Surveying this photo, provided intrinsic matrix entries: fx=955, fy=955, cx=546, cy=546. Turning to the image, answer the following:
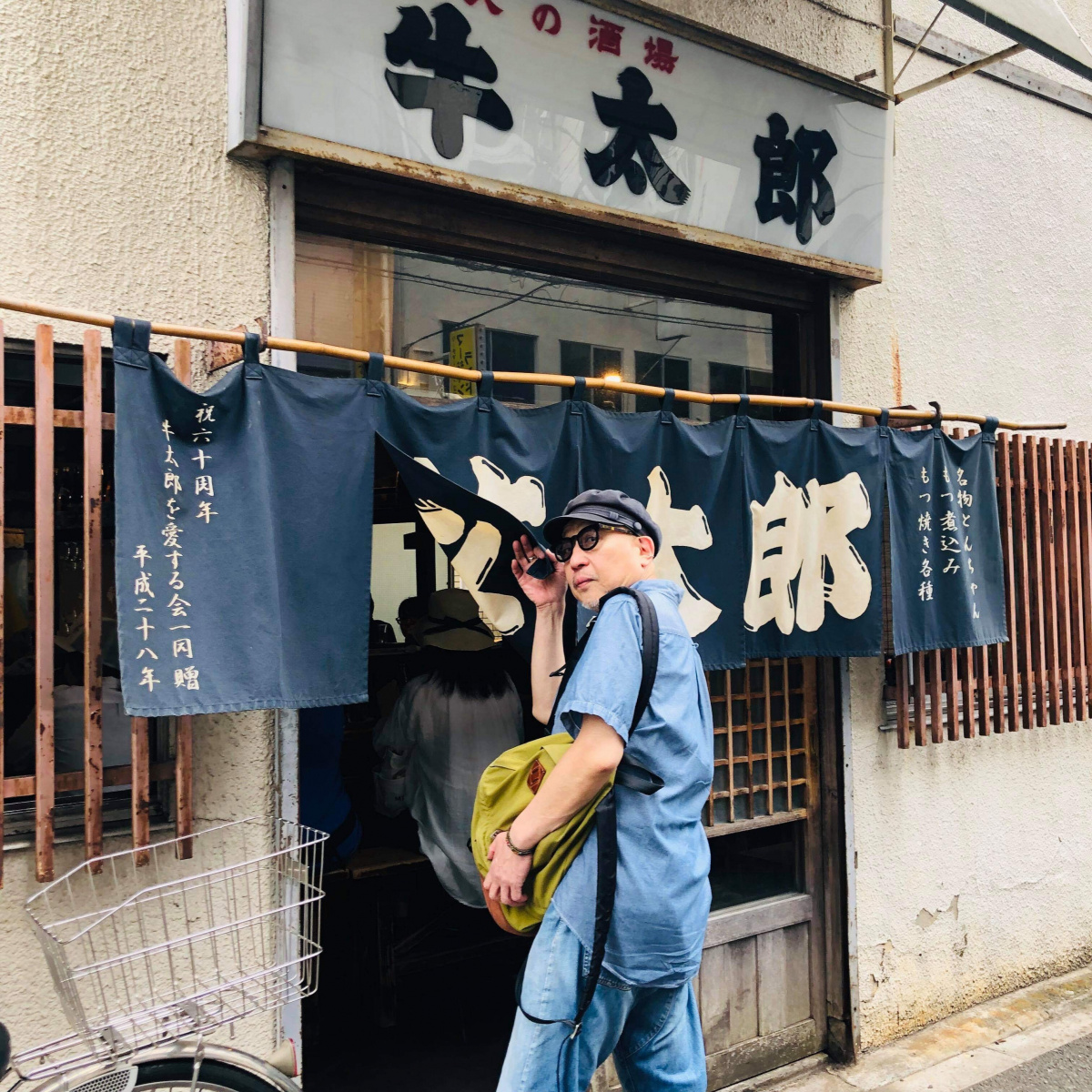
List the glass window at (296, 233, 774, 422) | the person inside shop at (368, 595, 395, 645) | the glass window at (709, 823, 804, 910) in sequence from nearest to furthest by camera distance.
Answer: the glass window at (296, 233, 774, 422), the glass window at (709, 823, 804, 910), the person inside shop at (368, 595, 395, 645)

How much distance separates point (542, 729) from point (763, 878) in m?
1.49

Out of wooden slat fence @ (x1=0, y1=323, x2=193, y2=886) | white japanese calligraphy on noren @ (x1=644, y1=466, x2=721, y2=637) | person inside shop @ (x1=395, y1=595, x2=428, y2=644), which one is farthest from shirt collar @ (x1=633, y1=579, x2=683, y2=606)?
person inside shop @ (x1=395, y1=595, x2=428, y2=644)

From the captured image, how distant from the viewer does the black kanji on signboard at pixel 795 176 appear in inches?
193

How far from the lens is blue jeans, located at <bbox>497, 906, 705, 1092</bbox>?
2.97 meters

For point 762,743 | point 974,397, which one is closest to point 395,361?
point 762,743

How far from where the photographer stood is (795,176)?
Answer: 5.00m

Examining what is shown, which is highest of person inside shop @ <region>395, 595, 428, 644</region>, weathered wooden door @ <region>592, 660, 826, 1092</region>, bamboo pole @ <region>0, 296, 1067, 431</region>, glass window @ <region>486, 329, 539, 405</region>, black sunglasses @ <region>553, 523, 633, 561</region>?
glass window @ <region>486, 329, 539, 405</region>

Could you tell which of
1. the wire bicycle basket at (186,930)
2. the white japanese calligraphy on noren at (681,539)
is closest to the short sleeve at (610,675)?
the wire bicycle basket at (186,930)

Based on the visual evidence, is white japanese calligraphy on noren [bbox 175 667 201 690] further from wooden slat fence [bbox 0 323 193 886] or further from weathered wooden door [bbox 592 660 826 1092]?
weathered wooden door [bbox 592 660 826 1092]

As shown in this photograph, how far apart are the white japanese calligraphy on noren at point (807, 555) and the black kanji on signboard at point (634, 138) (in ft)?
5.06

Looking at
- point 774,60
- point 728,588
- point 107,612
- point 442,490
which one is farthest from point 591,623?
point 774,60

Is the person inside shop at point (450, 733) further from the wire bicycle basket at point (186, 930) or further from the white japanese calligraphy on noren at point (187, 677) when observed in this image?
the white japanese calligraphy on noren at point (187, 677)

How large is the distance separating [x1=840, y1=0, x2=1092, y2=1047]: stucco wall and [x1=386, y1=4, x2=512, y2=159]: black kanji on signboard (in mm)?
2564

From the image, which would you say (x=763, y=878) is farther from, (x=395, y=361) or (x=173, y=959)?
(x=395, y=361)
